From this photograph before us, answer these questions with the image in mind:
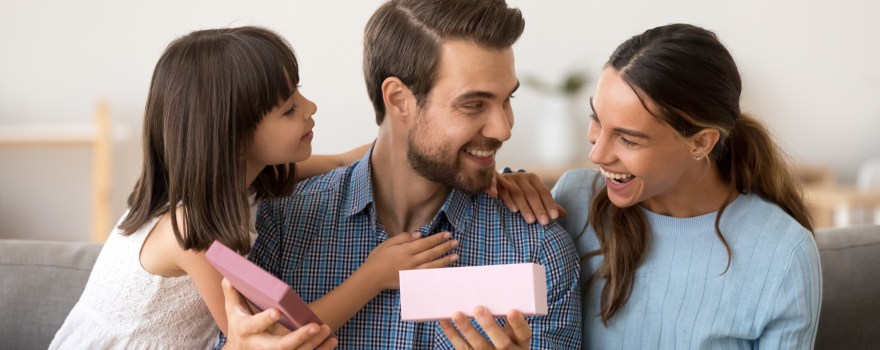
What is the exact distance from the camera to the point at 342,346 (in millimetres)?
1750

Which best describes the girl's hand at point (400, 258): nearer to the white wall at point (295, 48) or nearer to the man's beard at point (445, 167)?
the man's beard at point (445, 167)

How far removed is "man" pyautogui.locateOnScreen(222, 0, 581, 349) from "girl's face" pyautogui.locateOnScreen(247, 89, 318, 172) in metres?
0.17

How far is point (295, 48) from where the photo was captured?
448 cm

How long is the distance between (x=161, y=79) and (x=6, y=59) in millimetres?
3230

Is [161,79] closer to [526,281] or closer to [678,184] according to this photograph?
[526,281]

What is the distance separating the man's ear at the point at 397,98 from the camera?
5.89ft

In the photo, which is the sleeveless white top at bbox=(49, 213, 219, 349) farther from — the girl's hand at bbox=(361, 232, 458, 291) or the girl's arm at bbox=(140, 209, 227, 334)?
the girl's hand at bbox=(361, 232, 458, 291)

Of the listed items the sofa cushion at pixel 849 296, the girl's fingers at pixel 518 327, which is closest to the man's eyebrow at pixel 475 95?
the girl's fingers at pixel 518 327

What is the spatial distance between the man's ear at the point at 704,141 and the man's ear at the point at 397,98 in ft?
1.72

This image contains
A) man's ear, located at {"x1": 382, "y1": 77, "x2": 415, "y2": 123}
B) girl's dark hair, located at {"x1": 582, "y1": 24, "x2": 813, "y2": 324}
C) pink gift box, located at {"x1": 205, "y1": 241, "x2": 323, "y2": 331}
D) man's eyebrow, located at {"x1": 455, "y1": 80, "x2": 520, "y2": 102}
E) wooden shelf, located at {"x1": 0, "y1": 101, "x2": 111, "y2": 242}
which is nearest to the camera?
pink gift box, located at {"x1": 205, "y1": 241, "x2": 323, "y2": 331}

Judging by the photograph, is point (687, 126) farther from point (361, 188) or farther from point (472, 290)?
point (361, 188)

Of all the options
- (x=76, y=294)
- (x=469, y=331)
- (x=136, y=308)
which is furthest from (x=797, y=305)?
(x=76, y=294)

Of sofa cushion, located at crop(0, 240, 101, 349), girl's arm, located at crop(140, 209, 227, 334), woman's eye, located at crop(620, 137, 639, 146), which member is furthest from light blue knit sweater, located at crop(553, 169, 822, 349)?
sofa cushion, located at crop(0, 240, 101, 349)

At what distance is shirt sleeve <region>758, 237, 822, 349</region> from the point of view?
1.61 meters
